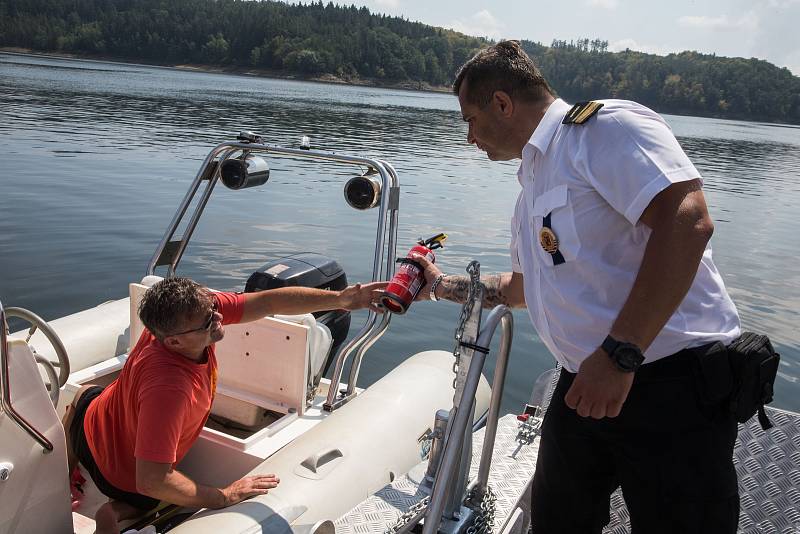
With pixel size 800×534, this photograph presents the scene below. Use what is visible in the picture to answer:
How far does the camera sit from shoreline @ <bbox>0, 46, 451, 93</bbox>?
63.7 m

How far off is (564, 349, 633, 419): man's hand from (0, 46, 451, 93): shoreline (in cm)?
6402

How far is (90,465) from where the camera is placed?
2316mm

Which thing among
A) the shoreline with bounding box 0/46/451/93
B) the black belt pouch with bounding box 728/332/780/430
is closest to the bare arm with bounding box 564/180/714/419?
the black belt pouch with bounding box 728/332/780/430

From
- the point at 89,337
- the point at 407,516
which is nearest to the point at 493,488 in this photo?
the point at 407,516

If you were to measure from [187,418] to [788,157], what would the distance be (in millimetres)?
29037

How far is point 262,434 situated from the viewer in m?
2.65

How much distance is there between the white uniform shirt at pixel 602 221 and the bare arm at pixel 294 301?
967mm

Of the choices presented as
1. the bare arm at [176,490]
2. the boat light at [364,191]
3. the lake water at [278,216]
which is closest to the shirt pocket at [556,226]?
the bare arm at [176,490]

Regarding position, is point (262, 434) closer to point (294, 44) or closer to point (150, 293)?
point (150, 293)

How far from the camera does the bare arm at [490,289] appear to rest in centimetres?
209

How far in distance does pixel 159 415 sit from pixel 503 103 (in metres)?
1.30

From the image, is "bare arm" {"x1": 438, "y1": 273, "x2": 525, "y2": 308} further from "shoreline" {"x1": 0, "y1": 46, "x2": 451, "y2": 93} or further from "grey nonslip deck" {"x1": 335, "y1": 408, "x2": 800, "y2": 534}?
"shoreline" {"x1": 0, "y1": 46, "x2": 451, "y2": 93}

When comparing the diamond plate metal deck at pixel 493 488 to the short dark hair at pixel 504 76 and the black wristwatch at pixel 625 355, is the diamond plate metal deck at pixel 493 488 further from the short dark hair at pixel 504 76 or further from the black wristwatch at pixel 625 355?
the short dark hair at pixel 504 76

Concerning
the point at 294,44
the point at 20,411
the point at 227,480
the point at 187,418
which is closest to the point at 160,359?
the point at 187,418
